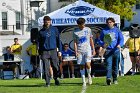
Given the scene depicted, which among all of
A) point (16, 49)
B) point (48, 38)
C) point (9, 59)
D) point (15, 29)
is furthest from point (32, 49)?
point (15, 29)

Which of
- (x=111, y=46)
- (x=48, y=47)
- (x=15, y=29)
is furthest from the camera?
(x=15, y=29)

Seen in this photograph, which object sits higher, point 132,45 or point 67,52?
point 132,45

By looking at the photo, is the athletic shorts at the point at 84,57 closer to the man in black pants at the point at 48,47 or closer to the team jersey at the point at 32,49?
the man in black pants at the point at 48,47

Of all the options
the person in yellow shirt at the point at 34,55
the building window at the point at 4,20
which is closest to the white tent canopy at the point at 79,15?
the person in yellow shirt at the point at 34,55

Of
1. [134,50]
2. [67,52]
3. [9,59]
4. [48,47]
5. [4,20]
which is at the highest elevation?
[4,20]

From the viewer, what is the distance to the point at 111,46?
14773mm

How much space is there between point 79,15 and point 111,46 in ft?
26.2

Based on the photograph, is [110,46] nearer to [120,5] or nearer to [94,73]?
[94,73]

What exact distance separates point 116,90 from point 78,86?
1.56 meters

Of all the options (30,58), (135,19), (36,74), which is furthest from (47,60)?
(135,19)

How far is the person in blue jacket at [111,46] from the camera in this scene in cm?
1462

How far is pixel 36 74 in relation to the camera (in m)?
24.1

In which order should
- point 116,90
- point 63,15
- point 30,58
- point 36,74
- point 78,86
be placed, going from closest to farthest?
point 116,90 → point 78,86 → point 63,15 → point 36,74 → point 30,58

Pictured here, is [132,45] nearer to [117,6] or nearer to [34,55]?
[34,55]
